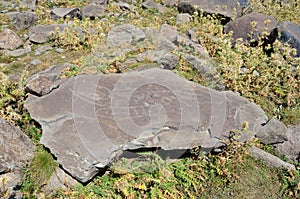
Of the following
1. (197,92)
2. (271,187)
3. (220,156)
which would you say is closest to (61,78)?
(197,92)

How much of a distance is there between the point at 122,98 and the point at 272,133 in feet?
10.7

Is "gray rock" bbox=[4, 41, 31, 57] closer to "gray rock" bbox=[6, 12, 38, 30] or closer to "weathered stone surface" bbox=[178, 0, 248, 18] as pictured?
"gray rock" bbox=[6, 12, 38, 30]

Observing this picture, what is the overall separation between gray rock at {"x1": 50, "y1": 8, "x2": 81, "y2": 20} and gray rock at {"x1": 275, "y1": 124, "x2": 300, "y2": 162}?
8.30 m

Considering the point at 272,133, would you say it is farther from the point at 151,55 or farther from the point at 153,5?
the point at 153,5

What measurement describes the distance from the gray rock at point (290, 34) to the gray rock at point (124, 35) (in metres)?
4.06

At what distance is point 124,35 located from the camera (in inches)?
380

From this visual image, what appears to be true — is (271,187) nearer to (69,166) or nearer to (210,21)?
(69,166)

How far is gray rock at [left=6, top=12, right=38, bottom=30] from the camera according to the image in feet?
35.9

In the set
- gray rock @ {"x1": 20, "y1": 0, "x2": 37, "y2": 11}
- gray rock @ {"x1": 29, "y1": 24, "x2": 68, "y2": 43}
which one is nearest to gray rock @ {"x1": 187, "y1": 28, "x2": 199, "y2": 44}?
gray rock @ {"x1": 29, "y1": 24, "x2": 68, "y2": 43}

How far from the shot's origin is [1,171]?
536 centimetres

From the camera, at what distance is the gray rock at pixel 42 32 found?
10000 millimetres

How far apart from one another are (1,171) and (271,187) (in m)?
4.81

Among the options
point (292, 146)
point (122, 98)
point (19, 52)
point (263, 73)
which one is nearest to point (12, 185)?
point (122, 98)

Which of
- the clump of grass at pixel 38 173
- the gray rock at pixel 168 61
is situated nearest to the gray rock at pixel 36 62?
the gray rock at pixel 168 61
